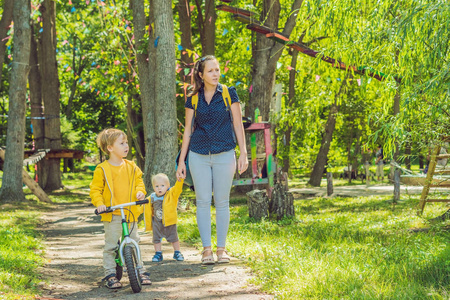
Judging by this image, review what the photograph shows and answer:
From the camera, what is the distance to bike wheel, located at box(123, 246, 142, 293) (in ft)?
15.1

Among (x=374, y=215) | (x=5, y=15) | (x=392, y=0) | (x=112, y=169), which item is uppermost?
(x=5, y=15)

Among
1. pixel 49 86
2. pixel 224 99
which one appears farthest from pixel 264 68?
pixel 49 86

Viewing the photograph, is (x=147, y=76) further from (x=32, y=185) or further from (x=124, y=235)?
(x=124, y=235)

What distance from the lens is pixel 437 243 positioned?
6.25 metres

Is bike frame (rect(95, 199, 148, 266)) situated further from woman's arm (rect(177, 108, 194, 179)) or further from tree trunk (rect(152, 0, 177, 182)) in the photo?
tree trunk (rect(152, 0, 177, 182))

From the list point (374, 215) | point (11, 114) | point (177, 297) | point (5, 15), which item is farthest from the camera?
point (5, 15)

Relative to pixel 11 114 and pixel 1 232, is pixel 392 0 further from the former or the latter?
pixel 11 114

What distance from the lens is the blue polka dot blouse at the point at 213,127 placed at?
5594 mm

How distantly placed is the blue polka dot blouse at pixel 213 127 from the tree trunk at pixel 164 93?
4.64 m

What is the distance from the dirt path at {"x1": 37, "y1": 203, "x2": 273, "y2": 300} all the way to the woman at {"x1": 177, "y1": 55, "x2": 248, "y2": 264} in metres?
0.38

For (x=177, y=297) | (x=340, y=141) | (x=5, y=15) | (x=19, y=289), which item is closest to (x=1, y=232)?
(x=19, y=289)

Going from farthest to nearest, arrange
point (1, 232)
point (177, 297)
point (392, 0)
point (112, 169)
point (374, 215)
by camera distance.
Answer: point (374, 215) < point (1, 232) < point (392, 0) < point (112, 169) < point (177, 297)

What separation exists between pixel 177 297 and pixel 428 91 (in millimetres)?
3003

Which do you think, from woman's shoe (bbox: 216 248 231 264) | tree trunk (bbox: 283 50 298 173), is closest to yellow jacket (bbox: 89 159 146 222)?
woman's shoe (bbox: 216 248 231 264)
